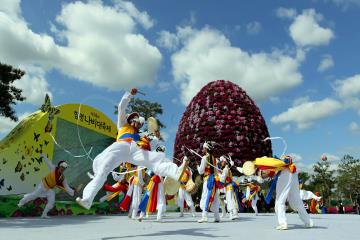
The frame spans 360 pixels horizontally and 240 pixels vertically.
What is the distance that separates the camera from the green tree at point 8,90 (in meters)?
13.7

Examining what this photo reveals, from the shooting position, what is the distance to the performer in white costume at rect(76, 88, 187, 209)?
6.48 metres

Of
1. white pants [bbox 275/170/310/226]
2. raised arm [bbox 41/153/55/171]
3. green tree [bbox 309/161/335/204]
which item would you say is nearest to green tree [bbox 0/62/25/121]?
raised arm [bbox 41/153/55/171]

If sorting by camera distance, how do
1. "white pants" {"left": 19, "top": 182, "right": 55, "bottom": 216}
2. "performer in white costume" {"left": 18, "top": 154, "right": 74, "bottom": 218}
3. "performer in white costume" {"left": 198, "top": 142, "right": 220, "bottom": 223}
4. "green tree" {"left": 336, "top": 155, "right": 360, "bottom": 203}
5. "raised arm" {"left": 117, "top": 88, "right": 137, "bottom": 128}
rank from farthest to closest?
"green tree" {"left": 336, "top": 155, "right": 360, "bottom": 203} → "performer in white costume" {"left": 18, "top": 154, "right": 74, "bottom": 218} → "white pants" {"left": 19, "top": 182, "right": 55, "bottom": 216} → "performer in white costume" {"left": 198, "top": 142, "right": 220, "bottom": 223} → "raised arm" {"left": 117, "top": 88, "right": 137, "bottom": 128}

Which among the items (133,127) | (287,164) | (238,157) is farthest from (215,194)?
(238,157)

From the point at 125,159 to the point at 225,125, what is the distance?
18.8 meters

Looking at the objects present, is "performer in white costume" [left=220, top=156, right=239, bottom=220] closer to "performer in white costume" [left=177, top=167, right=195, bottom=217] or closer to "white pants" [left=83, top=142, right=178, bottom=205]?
"performer in white costume" [left=177, top=167, right=195, bottom=217]

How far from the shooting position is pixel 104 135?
709 inches

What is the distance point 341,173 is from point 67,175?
3273 centimetres

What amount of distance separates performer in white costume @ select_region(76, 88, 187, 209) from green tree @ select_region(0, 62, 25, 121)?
8517mm

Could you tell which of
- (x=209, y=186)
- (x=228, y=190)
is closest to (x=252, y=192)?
(x=228, y=190)

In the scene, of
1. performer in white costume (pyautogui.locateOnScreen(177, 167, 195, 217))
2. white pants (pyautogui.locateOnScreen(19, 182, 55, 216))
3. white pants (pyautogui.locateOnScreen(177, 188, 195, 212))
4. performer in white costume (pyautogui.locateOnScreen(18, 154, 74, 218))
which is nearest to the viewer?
white pants (pyautogui.locateOnScreen(19, 182, 55, 216))

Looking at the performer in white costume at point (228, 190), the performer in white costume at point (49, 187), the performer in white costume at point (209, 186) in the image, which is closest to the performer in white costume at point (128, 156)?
the performer in white costume at point (209, 186)

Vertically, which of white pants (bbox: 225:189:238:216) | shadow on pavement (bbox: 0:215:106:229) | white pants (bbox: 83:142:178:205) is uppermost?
white pants (bbox: 83:142:178:205)

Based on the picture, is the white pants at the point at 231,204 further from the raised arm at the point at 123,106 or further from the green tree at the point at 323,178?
the green tree at the point at 323,178
